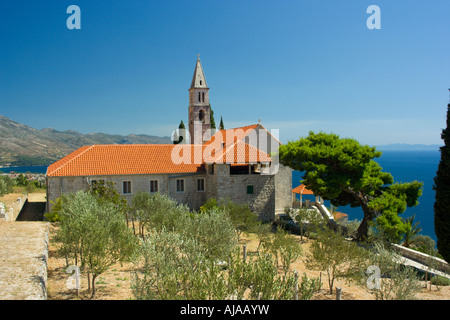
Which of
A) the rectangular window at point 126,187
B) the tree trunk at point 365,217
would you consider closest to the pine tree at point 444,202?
the tree trunk at point 365,217

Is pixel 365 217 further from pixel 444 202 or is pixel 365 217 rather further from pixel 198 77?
pixel 198 77

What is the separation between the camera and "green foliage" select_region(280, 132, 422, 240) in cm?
2425

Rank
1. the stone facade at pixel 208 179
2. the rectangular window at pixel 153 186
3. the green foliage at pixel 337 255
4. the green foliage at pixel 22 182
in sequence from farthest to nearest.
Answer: the green foliage at pixel 22 182 < the rectangular window at pixel 153 186 < the stone facade at pixel 208 179 < the green foliage at pixel 337 255

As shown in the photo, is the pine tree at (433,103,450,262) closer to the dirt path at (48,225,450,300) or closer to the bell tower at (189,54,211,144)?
the dirt path at (48,225,450,300)

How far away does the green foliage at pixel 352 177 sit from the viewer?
24.2m

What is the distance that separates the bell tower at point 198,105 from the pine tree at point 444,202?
83.7 ft

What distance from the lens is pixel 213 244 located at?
14.1 meters

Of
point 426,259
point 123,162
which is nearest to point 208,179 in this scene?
point 123,162

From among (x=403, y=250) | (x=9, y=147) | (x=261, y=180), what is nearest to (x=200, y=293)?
(x=403, y=250)

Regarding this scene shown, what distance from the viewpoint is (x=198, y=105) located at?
38344mm

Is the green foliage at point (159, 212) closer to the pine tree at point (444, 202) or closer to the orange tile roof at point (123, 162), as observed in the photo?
the orange tile roof at point (123, 162)

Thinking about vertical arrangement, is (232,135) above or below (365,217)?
above

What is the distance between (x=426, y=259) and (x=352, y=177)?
7.72 metres
